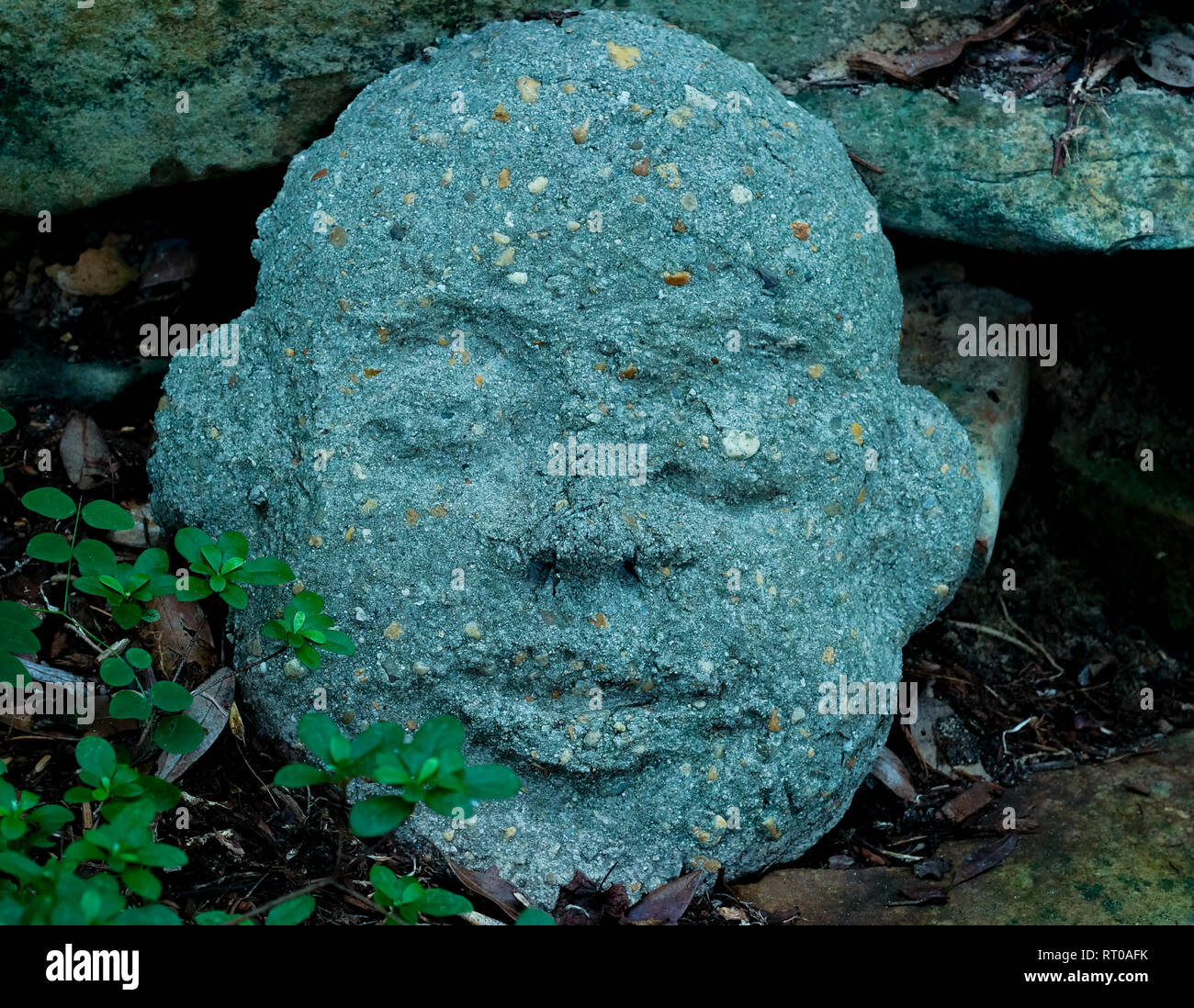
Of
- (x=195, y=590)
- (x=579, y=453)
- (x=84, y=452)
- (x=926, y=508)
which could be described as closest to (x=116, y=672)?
(x=195, y=590)

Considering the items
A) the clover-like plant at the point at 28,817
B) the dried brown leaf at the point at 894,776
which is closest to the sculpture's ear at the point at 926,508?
the dried brown leaf at the point at 894,776

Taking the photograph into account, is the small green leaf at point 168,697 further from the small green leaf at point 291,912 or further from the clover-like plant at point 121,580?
the small green leaf at point 291,912

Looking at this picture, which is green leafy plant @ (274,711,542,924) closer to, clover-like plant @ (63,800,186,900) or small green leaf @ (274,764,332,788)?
small green leaf @ (274,764,332,788)

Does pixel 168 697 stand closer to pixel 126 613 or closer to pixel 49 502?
pixel 126 613

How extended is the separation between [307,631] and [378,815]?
0.46m

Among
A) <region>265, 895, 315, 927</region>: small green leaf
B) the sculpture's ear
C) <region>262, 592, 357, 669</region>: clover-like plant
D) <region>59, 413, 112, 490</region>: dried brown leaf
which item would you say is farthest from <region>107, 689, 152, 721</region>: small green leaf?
the sculpture's ear

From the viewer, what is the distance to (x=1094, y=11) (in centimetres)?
318

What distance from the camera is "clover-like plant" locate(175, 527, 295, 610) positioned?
2.12 metres

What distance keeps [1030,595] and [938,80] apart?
4.79 ft

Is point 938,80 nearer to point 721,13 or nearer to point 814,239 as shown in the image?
point 721,13

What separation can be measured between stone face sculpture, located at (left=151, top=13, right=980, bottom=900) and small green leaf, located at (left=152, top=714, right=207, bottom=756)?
0.34 metres

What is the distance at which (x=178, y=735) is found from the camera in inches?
82.9

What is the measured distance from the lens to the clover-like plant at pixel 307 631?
82.7 inches

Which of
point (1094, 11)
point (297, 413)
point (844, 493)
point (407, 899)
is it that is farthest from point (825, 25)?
point (407, 899)
